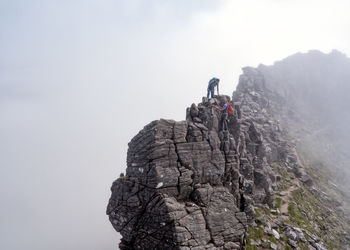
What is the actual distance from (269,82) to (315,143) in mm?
34541

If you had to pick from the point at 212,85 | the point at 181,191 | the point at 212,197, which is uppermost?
the point at 212,85

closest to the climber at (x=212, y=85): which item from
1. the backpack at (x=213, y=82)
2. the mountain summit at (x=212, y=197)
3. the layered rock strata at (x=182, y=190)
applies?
the backpack at (x=213, y=82)

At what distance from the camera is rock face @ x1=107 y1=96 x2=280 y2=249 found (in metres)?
19.5

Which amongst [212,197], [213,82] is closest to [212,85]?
[213,82]

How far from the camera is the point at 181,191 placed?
861 inches

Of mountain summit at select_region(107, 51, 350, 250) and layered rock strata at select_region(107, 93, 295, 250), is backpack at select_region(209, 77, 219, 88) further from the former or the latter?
layered rock strata at select_region(107, 93, 295, 250)

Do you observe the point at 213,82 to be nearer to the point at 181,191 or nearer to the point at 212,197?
the point at 212,197

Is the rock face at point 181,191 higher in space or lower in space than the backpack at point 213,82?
lower

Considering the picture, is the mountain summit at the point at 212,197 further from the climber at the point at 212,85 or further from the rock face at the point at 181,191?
the climber at the point at 212,85

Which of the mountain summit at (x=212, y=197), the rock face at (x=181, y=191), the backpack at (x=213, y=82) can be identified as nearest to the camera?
the rock face at (x=181, y=191)

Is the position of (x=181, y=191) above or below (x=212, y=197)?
above

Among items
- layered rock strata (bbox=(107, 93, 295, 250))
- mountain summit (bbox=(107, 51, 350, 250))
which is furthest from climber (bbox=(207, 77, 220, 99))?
layered rock strata (bbox=(107, 93, 295, 250))

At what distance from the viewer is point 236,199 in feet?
86.2

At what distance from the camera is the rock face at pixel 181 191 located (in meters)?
19.5
